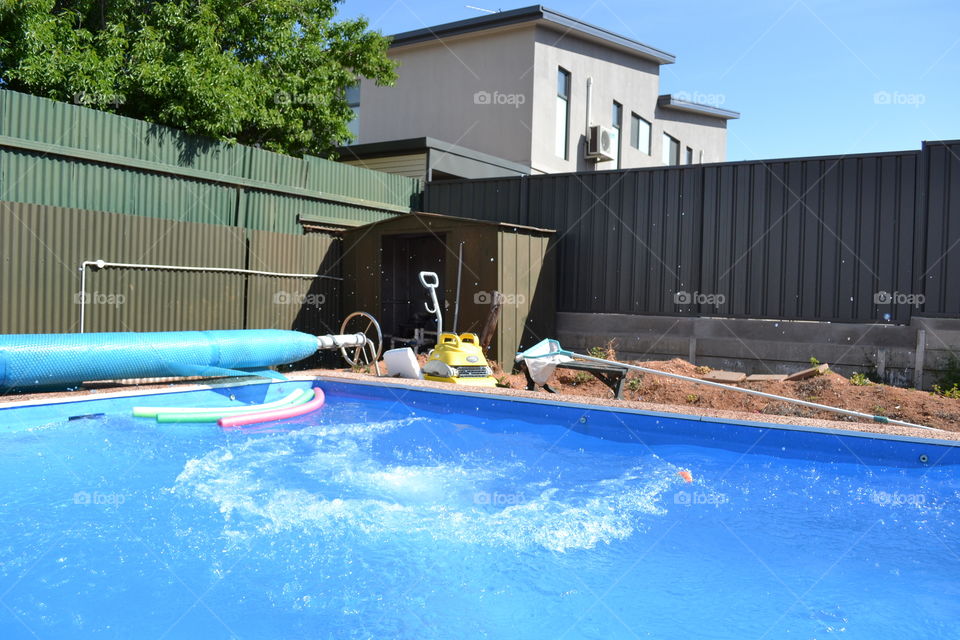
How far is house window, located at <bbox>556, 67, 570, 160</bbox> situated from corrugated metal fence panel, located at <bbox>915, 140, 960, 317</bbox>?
8022 millimetres

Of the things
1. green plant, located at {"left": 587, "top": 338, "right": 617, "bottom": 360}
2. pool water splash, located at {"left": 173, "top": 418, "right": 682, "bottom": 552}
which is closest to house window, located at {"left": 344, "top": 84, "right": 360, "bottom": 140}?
green plant, located at {"left": 587, "top": 338, "right": 617, "bottom": 360}

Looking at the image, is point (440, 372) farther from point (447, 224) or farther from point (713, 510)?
point (713, 510)

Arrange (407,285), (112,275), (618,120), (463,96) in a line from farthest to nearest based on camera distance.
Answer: (618,120)
(463,96)
(407,285)
(112,275)

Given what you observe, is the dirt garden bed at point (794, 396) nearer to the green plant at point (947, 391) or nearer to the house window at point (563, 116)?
the green plant at point (947, 391)

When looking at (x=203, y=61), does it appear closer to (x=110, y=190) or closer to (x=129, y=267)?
(x=110, y=190)

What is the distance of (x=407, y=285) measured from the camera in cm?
1245

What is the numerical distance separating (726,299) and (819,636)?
7.45 m

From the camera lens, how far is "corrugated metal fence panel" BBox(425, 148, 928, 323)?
9.27 m

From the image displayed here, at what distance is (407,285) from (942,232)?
763cm

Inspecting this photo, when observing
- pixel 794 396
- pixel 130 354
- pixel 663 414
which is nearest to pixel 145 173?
pixel 130 354

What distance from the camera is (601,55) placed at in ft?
55.3

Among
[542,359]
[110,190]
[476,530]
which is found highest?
[110,190]

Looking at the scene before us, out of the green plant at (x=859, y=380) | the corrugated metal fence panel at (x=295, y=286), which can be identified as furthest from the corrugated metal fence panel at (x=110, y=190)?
the green plant at (x=859, y=380)

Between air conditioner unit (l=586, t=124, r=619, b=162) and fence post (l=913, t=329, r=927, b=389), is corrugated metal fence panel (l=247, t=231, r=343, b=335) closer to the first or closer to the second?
air conditioner unit (l=586, t=124, r=619, b=162)
